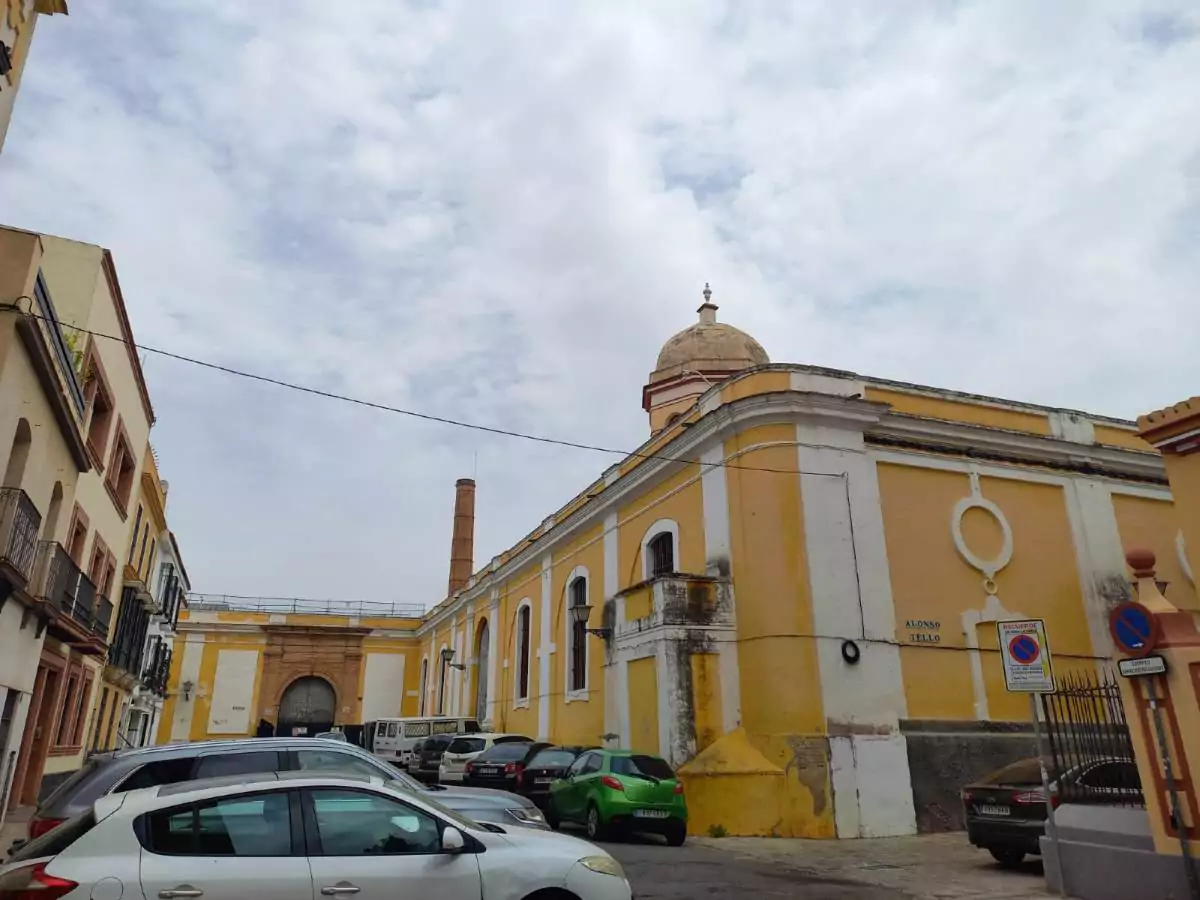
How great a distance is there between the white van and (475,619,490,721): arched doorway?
3.69 m

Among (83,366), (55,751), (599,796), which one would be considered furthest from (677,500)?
(55,751)

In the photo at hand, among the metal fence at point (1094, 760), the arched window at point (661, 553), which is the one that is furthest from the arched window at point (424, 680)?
the metal fence at point (1094, 760)

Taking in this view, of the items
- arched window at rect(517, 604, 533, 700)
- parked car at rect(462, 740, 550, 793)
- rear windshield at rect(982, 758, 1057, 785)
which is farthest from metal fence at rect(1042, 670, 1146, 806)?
arched window at rect(517, 604, 533, 700)

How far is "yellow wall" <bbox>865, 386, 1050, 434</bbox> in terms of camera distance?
56.4 feet

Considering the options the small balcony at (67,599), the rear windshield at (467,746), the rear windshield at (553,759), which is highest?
the small balcony at (67,599)

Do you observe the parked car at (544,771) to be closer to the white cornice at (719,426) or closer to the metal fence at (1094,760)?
the white cornice at (719,426)

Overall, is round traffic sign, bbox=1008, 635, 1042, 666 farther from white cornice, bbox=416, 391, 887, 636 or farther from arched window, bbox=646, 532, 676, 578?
arched window, bbox=646, 532, 676, 578

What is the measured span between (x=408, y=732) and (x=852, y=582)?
56.4 feet

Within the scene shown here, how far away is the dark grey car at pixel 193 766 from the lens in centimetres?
659

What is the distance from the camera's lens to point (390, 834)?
4781 mm

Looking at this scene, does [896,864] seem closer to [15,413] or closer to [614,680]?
[614,680]

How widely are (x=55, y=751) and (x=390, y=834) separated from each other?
16.3m

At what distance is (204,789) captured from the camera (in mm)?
4613

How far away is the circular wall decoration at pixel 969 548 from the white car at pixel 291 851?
13365mm
